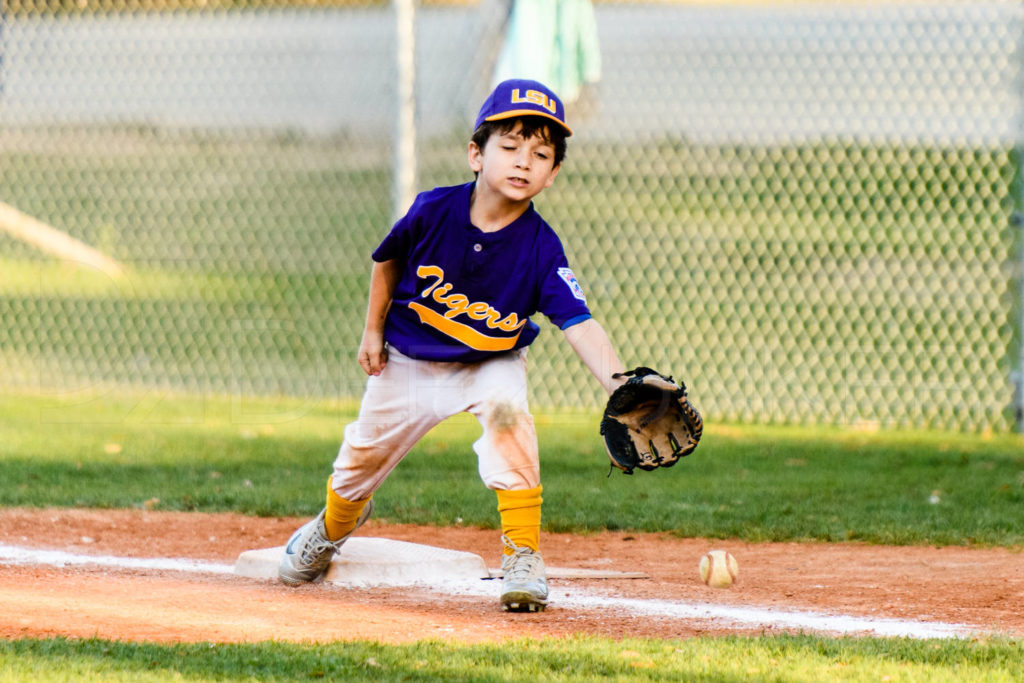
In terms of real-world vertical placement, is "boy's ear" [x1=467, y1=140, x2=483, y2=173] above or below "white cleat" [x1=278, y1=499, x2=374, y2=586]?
above

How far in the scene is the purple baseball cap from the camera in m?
3.72

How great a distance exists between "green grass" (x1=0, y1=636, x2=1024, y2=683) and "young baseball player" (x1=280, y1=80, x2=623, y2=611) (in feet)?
2.14

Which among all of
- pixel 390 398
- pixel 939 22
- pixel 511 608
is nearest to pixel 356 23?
pixel 939 22

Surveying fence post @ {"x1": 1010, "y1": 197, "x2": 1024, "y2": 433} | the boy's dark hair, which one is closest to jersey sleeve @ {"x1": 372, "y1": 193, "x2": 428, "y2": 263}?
the boy's dark hair

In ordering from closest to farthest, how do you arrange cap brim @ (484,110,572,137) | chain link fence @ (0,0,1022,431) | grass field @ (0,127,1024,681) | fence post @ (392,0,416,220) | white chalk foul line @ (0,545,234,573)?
grass field @ (0,127,1024,681)
cap brim @ (484,110,572,137)
white chalk foul line @ (0,545,234,573)
chain link fence @ (0,0,1022,431)
fence post @ (392,0,416,220)

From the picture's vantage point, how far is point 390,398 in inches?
158

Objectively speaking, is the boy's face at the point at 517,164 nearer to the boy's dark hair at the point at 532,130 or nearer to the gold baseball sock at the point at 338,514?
the boy's dark hair at the point at 532,130

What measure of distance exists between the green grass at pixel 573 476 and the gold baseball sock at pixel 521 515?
54.3 inches

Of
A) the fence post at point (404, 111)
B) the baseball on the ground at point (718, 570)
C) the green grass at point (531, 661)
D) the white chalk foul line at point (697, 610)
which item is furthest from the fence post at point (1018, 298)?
the green grass at point (531, 661)

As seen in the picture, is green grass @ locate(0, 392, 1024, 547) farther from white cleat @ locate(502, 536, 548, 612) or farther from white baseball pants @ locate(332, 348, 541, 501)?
white cleat @ locate(502, 536, 548, 612)

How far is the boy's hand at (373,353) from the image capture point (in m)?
4.03

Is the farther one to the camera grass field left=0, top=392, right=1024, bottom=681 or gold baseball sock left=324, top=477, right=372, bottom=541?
gold baseball sock left=324, top=477, right=372, bottom=541

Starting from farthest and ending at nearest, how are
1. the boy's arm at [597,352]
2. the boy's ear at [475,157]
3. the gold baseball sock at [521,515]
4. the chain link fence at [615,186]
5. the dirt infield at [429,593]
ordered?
1. the chain link fence at [615,186]
2. the boy's ear at [475,157]
3. the gold baseball sock at [521,515]
4. the boy's arm at [597,352]
5. the dirt infield at [429,593]

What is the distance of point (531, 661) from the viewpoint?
2.92 metres
